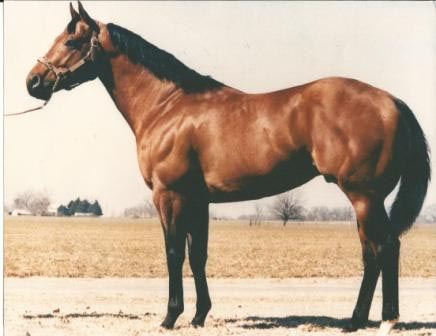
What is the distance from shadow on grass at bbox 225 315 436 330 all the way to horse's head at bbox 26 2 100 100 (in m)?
3.79

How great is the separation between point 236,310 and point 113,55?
4169 mm

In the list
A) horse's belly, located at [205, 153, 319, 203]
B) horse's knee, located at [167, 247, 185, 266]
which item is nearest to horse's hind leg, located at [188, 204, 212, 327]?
horse's knee, located at [167, 247, 185, 266]

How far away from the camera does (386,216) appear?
6.43 m

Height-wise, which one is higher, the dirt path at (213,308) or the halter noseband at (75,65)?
the halter noseband at (75,65)

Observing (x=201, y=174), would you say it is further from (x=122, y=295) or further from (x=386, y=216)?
(x=122, y=295)

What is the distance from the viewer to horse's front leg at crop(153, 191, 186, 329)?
702cm

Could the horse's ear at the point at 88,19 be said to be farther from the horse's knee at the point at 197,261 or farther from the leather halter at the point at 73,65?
the horse's knee at the point at 197,261

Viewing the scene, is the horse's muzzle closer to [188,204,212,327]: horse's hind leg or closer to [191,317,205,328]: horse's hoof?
[188,204,212,327]: horse's hind leg

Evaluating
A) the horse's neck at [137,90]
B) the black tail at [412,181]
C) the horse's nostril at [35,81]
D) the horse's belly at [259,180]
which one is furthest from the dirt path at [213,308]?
the horse's nostril at [35,81]

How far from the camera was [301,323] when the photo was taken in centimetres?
793

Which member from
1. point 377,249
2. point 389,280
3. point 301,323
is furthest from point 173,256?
point 389,280

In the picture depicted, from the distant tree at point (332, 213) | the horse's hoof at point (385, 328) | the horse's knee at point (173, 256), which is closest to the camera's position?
the horse's hoof at point (385, 328)

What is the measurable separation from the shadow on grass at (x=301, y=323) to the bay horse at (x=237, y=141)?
2.58ft

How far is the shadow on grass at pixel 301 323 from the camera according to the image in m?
7.58
